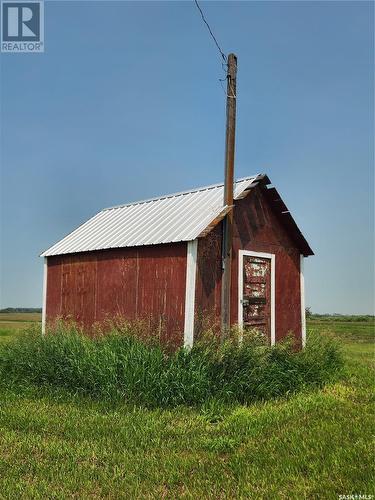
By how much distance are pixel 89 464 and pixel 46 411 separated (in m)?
2.30

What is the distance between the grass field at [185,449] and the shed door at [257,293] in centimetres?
300

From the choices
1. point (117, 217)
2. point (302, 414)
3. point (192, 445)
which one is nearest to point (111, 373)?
point (192, 445)

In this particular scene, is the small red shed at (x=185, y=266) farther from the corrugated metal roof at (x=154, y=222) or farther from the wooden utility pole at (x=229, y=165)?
the wooden utility pole at (x=229, y=165)

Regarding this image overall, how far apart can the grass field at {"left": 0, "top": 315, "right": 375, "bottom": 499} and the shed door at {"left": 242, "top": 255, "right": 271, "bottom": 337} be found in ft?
9.84

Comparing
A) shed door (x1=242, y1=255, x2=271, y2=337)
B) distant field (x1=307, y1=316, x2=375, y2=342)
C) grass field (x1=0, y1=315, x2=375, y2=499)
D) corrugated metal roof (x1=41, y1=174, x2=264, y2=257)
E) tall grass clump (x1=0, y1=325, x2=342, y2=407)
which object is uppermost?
corrugated metal roof (x1=41, y1=174, x2=264, y2=257)

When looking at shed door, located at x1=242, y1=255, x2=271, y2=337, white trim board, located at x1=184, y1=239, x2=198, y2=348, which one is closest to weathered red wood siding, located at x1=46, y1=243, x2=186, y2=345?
white trim board, located at x1=184, y1=239, x2=198, y2=348

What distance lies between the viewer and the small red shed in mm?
9977

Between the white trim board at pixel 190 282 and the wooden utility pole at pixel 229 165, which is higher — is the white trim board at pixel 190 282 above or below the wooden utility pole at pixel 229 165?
below

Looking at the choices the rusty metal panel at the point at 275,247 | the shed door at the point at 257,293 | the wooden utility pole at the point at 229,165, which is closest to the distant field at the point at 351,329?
the rusty metal panel at the point at 275,247

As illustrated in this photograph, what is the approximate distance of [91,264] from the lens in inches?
493

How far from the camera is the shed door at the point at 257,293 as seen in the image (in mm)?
11203

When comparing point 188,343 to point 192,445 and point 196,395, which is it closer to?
point 196,395

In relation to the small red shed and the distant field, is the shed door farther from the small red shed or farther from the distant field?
the distant field

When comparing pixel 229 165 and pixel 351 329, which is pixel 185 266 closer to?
pixel 229 165
